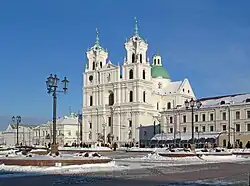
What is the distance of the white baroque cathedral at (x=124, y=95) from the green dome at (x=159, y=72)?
69.3 inches

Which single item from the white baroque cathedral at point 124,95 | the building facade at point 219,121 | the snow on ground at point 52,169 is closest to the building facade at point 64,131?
the white baroque cathedral at point 124,95

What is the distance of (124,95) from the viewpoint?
391 feet

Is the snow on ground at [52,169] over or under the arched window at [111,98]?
under

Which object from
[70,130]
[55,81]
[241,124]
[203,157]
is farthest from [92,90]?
[55,81]

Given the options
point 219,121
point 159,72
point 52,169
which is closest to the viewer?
point 52,169

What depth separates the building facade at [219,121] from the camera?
88.9 meters

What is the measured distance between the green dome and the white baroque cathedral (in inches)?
69.3

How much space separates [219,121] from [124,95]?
112 ft

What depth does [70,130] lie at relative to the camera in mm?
154375

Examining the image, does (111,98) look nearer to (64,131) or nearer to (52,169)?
(64,131)

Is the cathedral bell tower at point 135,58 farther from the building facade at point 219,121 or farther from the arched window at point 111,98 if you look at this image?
the building facade at point 219,121

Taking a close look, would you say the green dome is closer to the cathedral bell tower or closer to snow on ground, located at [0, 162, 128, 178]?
the cathedral bell tower

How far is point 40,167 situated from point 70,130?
131476mm

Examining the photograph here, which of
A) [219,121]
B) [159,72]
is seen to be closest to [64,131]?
[159,72]
